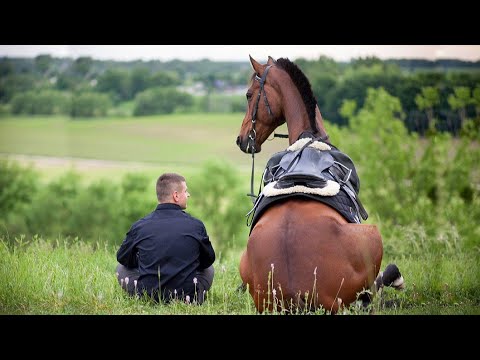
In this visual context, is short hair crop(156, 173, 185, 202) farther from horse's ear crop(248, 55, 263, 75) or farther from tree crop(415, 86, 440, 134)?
tree crop(415, 86, 440, 134)

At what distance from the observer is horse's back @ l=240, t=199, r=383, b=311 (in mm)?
5648

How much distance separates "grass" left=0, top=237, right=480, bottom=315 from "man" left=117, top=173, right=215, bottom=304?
145mm

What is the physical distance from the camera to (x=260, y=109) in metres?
7.16

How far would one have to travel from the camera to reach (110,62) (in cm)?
3947

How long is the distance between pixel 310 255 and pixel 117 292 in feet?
6.11

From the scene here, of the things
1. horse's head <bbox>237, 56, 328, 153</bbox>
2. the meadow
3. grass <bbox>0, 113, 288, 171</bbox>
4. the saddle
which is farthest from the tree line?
the saddle

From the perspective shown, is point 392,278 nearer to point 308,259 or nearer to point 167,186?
point 308,259

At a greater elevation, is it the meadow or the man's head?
the man's head

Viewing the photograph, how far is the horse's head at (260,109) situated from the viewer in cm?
700

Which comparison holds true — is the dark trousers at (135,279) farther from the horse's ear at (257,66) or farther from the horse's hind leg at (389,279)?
the horse's ear at (257,66)

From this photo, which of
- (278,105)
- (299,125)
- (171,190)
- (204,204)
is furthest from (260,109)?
(204,204)

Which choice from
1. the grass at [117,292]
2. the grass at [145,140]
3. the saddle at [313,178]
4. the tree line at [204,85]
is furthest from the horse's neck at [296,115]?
the grass at [145,140]

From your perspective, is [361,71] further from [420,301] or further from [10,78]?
[420,301]

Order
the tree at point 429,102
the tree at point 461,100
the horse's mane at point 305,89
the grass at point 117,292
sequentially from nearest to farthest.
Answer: the grass at point 117,292 → the horse's mane at point 305,89 → the tree at point 461,100 → the tree at point 429,102
